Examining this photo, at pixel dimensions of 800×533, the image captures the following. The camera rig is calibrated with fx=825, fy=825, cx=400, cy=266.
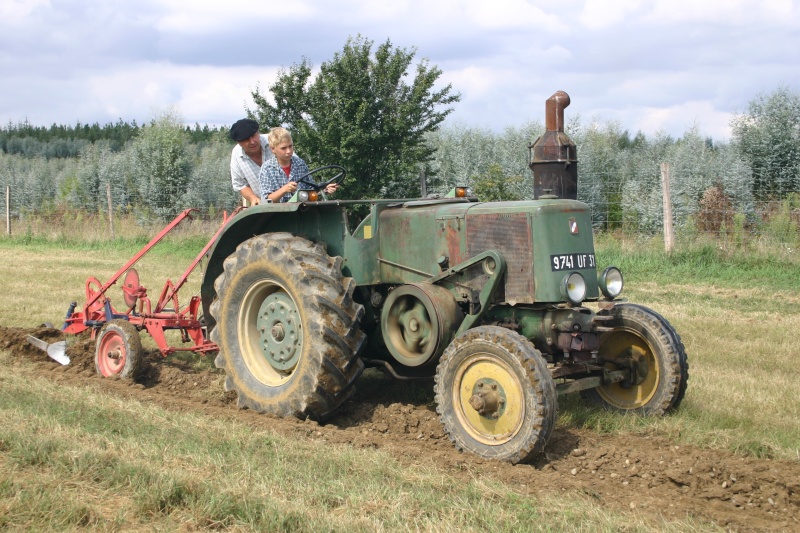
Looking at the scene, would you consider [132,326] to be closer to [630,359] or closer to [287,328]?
[287,328]

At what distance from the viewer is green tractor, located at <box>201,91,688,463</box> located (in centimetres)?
518

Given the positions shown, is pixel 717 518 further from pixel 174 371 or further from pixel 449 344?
pixel 174 371

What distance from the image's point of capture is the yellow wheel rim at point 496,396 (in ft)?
16.4

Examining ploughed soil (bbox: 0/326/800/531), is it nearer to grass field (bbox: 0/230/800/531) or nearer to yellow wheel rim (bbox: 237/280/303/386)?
grass field (bbox: 0/230/800/531)

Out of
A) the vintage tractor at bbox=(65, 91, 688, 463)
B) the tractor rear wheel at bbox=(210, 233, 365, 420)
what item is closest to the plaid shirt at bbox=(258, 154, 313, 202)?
the vintage tractor at bbox=(65, 91, 688, 463)

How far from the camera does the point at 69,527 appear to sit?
368 centimetres

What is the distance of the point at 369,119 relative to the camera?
16.6 metres

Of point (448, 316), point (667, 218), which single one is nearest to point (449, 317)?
point (448, 316)

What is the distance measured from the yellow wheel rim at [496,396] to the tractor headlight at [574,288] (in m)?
0.66

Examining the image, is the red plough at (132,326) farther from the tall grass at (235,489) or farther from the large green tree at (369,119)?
the large green tree at (369,119)

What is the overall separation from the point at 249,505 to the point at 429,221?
2.76 meters

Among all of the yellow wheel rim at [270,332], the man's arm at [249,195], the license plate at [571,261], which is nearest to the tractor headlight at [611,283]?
the license plate at [571,261]

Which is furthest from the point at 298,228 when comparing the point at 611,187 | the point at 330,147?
the point at 611,187

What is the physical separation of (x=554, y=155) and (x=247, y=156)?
4608 mm
